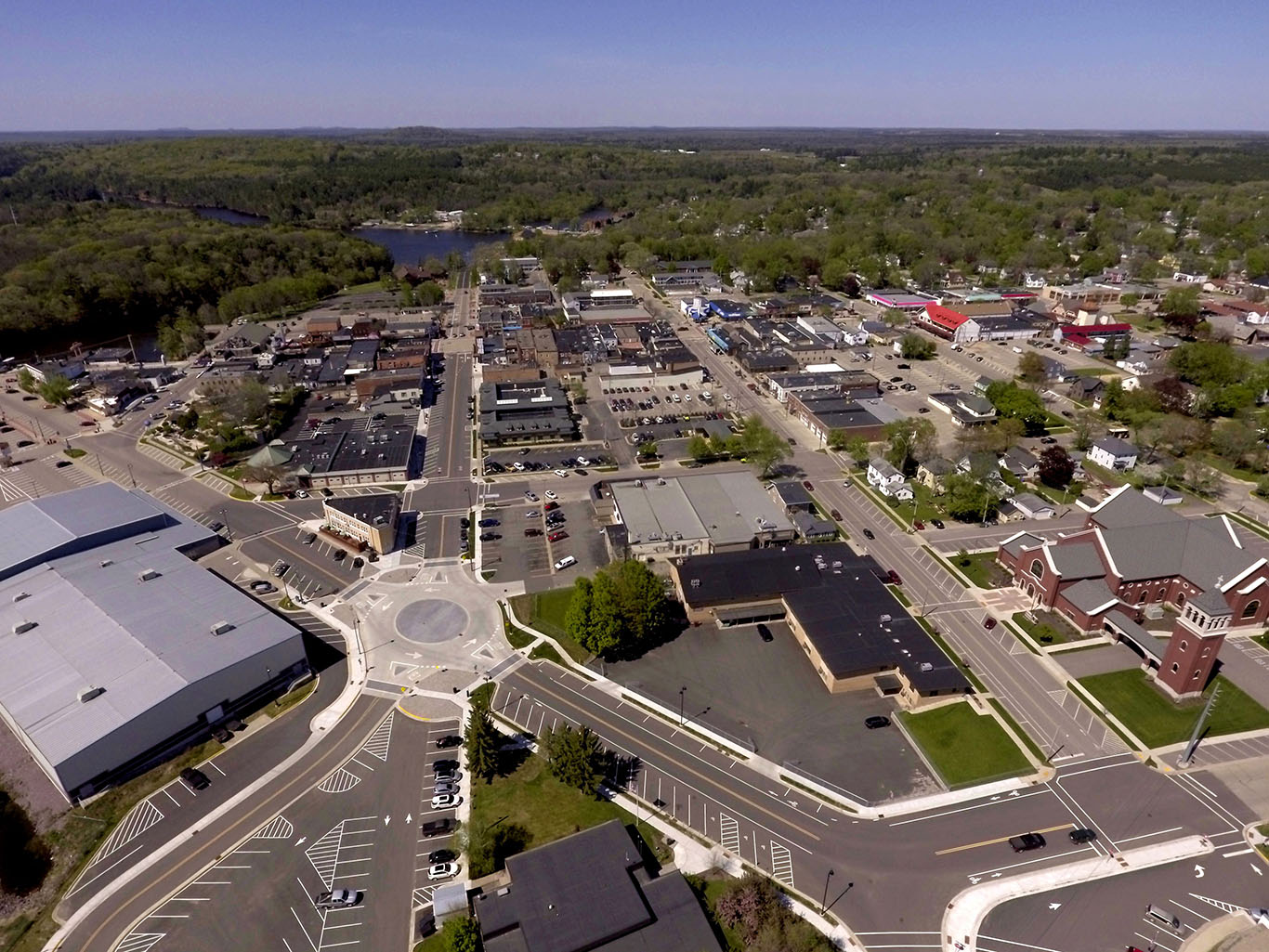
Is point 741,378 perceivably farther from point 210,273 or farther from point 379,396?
point 210,273

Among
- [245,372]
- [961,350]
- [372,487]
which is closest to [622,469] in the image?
[372,487]

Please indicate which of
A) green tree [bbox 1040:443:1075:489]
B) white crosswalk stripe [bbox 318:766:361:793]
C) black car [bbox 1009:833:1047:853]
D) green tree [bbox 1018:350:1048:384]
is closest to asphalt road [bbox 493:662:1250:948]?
black car [bbox 1009:833:1047:853]

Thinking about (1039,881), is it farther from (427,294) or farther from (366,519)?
(427,294)

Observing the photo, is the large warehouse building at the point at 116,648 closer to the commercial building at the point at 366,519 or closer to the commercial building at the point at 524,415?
the commercial building at the point at 366,519

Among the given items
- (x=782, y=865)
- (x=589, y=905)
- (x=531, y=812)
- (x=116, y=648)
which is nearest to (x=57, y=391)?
(x=116, y=648)

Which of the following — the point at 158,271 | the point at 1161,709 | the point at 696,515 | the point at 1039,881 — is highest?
the point at 158,271
